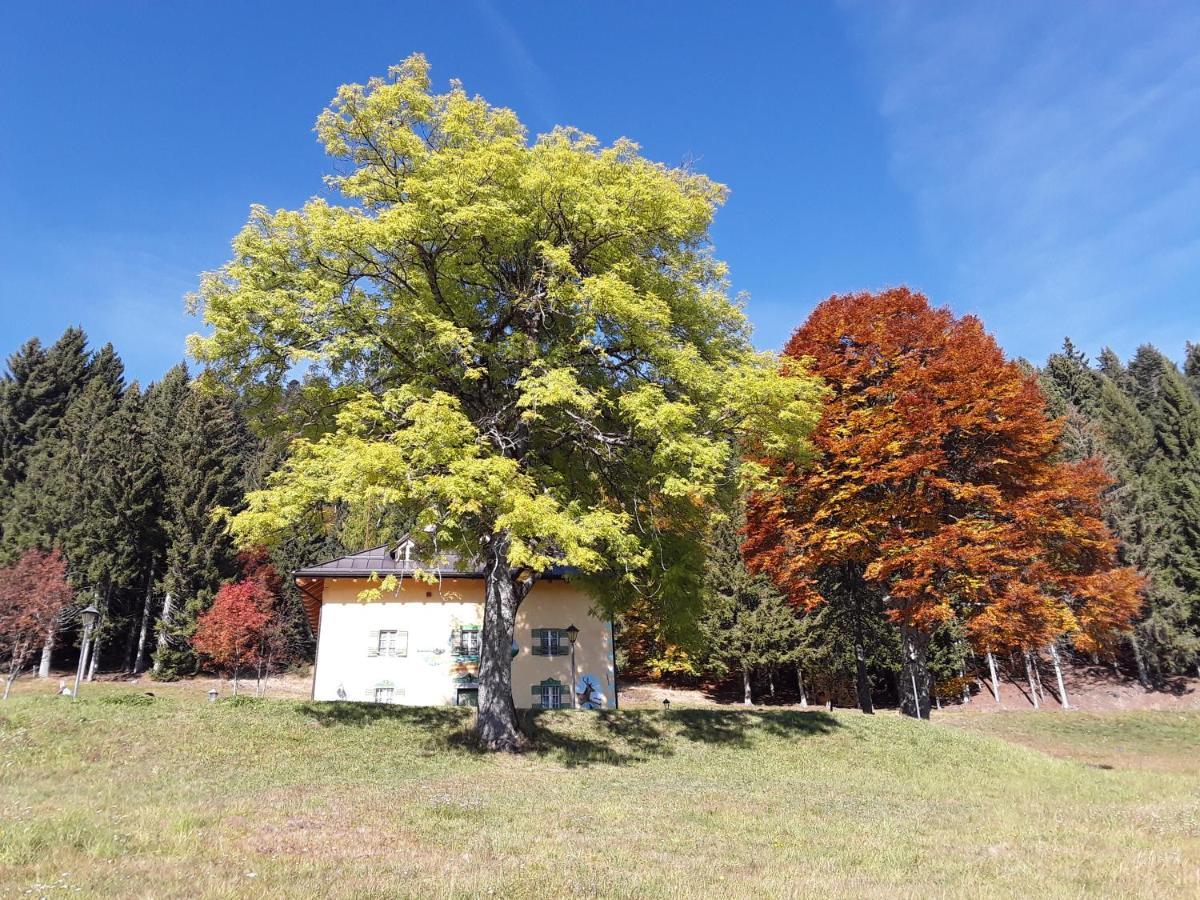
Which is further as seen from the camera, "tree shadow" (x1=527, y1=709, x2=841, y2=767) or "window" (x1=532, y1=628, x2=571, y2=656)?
"window" (x1=532, y1=628, x2=571, y2=656)

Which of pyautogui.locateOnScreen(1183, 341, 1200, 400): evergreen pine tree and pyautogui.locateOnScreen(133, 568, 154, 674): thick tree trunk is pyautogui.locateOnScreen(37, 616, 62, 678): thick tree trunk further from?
pyautogui.locateOnScreen(1183, 341, 1200, 400): evergreen pine tree

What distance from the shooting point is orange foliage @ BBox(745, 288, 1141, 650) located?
18703 mm

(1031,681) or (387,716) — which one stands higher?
(387,716)

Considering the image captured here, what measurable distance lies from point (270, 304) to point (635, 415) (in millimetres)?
6963

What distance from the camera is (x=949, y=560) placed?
18172 mm

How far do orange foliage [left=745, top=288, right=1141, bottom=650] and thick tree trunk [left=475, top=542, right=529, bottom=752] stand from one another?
29.4ft

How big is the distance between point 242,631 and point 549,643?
59.2 ft

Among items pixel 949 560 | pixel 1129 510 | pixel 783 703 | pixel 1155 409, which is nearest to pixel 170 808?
pixel 949 560

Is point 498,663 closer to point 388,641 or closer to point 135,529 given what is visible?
point 388,641

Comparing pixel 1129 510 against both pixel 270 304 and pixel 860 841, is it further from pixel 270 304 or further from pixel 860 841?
pixel 270 304

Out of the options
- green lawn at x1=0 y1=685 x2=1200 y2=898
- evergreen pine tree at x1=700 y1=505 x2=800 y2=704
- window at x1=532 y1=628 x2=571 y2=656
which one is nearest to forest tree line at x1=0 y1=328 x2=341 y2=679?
window at x1=532 y1=628 x2=571 y2=656

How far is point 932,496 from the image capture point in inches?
797

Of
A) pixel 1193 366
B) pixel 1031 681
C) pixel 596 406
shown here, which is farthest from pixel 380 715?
pixel 1193 366

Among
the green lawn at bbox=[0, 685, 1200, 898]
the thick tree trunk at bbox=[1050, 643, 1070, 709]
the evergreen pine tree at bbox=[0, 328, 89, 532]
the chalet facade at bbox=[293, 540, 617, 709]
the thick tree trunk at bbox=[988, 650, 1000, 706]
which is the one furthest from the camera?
the evergreen pine tree at bbox=[0, 328, 89, 532]
